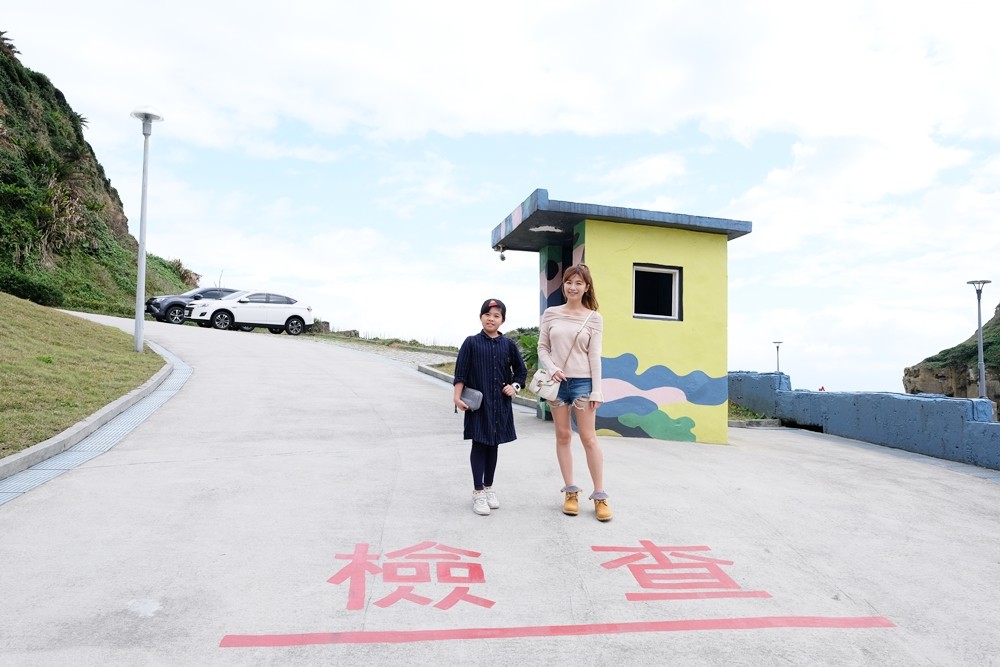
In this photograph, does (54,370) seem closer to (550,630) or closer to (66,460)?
(66,460)

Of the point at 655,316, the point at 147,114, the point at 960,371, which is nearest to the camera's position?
the point at 655,316

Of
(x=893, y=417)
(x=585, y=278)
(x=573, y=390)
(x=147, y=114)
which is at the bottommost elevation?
(x=893, y=417)

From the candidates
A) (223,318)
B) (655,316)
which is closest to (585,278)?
(655,316)

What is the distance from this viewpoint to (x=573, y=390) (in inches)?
196

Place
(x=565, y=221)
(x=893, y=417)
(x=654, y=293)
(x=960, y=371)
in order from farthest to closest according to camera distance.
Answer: (x=960, y=371)
(x=893, y=417)
(x=654, y=293)
(x=565, y=221)

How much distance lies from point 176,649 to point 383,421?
19.9 ft

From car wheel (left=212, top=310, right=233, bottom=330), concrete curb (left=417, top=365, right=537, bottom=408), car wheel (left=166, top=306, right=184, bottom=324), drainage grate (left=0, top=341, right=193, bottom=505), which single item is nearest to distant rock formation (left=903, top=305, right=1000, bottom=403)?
concrete curb (left=417, top=365, right=537, bottom=408)

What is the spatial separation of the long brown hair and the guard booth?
430 cm

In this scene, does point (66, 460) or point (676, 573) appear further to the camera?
point (66, 460)

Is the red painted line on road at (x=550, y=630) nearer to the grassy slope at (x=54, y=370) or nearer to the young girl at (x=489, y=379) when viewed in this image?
the young girl at (x=489, y=379)

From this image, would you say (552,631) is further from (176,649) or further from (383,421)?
(383,421)

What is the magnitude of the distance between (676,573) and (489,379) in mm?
1845

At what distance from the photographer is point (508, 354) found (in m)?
5.07

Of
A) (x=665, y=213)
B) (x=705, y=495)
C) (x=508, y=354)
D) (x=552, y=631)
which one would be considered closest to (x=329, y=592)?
(x=552, y=631)
